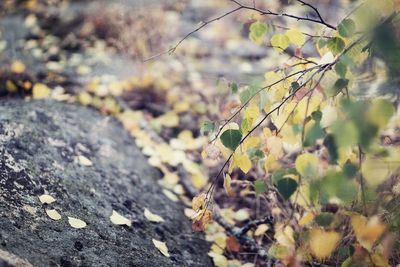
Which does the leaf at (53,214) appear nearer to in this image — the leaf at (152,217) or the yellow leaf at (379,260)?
the leaf at (152,217)

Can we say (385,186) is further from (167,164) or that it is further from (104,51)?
(104,51)

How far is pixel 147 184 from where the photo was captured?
190 centimetres

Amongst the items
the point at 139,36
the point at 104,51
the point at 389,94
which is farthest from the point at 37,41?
the point at 389,94

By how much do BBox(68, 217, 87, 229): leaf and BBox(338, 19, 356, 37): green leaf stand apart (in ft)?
3.36

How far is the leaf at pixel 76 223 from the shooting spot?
1.32 metres

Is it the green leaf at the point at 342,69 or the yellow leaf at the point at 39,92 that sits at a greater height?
the green leaf at the point at 342,69

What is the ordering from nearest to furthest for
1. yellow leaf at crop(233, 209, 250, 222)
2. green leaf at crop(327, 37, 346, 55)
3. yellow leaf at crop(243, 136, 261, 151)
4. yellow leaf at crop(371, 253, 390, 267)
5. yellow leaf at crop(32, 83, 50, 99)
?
yellow leaf at crop(371, 253, 390, 267) → green leaf at crop(327, 37, 346, 55) → yellow leaf at crop(243, 136, 261, 151) → yellow leaf at crop(233, 209, 250, 222) → yellow leaf at crop(32, 83, 50, 99)

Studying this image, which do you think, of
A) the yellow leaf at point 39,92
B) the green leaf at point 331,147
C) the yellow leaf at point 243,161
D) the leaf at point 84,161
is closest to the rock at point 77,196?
the leaf at point 84,161

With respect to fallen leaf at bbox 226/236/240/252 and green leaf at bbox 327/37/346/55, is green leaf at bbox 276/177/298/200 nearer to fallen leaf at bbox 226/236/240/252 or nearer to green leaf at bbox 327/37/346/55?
green leaf at bbox 327/37/346/55

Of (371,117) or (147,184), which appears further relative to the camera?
(147,184)

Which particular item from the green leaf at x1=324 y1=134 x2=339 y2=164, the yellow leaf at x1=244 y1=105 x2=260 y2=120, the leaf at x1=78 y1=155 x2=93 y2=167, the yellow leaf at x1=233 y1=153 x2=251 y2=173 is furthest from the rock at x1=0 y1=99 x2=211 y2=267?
the green leaf at x1=324 y1=134 x2=339 y2=164

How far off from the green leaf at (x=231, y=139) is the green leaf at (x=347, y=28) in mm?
407

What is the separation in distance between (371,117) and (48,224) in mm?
1034

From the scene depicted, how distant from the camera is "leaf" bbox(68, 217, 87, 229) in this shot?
1.32m
